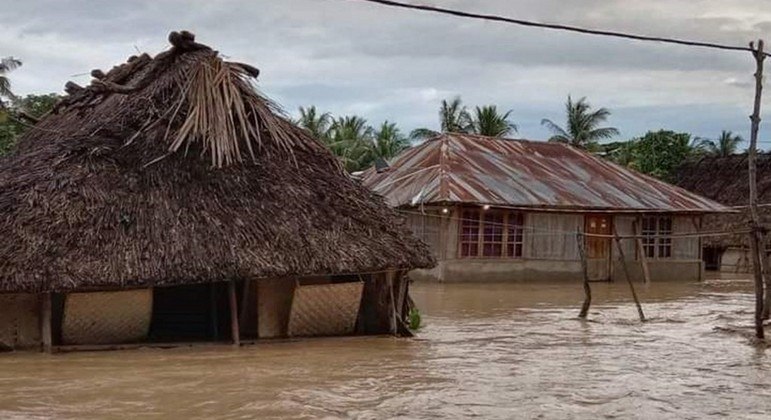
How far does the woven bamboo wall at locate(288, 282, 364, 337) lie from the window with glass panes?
1635cm

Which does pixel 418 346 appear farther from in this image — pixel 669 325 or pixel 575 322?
pixel 669 325

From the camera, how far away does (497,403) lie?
28.6 feet

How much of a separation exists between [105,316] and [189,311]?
2.70m

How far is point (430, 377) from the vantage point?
997cm

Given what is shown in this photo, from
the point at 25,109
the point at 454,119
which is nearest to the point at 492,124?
the point at 454,119

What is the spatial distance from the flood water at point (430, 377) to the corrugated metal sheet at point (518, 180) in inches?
350

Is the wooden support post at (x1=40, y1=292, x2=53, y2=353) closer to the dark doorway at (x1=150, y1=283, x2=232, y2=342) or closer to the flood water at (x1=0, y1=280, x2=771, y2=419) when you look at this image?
the flood water at (x1=0, y1=280, x2=771, y2=419)

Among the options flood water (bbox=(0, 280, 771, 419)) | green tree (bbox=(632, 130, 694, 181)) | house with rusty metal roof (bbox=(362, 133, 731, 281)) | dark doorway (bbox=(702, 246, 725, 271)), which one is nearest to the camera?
flood water (bbox=(0, 280, 771, 419))

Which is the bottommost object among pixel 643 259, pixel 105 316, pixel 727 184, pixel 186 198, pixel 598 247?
pixel 105 316

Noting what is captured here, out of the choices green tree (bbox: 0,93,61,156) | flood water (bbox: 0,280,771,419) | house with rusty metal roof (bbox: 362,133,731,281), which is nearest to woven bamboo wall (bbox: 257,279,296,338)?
flood water (bbox: 0,280,771,419)

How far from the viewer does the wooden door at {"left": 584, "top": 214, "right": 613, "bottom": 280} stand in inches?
1006

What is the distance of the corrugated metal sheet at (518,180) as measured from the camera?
931 inches

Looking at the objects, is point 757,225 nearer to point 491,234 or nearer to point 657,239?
point 491,234

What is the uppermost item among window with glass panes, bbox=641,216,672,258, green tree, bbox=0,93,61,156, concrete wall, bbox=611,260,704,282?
green tree, bbox=0,93,61,156
